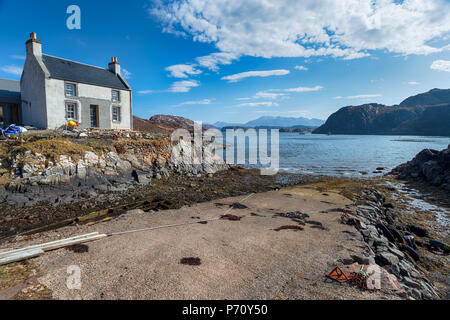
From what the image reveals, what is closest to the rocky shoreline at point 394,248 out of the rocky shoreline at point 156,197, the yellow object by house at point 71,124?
the rocky shoreline at point 156,197

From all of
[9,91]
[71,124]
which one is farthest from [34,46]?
[71,124]

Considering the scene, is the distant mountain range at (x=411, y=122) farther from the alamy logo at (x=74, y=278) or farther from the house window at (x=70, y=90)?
the alamy logo at (x=74, y=278)

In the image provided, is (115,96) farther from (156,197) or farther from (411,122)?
(411,122)

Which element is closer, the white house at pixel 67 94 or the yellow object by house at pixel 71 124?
the yellow object by house at pixel 71 124

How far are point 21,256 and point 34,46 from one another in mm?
25228

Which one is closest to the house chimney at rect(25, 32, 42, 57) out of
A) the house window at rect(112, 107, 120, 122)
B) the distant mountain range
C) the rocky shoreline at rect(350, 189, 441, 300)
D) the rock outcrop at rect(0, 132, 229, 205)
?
the house window at rect(112, 107, 120, 122)

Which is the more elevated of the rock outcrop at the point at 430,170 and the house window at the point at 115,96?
the house window at the point at 115,96

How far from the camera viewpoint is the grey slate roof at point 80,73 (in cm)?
2314

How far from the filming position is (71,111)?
2352 centimetres

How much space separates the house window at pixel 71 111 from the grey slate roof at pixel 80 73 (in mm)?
2483

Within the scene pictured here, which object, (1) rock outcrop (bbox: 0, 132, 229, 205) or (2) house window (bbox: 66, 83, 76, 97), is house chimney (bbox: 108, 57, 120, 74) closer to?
(2) house window (bbox: 66, 83, 76, 97)
